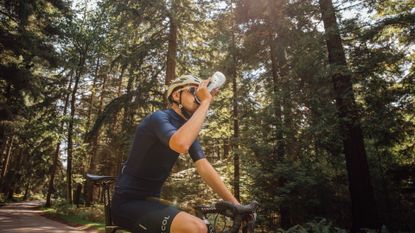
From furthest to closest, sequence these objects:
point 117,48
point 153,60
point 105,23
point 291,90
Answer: point 105,23, point 117,48, point 153,60, point 291,90

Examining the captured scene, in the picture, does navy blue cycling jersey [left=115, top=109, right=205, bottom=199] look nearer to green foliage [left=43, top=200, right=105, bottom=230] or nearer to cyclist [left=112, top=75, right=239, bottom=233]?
cyclist [left=112, top=75, right=239, bottom=233]

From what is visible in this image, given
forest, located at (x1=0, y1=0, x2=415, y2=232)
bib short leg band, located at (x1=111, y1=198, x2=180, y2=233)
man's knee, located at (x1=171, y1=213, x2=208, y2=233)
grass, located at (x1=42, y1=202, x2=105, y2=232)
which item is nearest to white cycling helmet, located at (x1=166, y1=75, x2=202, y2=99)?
bib short leg band, located at (x1=111, y1=198, x2=180, y2=233)

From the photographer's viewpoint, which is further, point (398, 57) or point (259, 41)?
point (259, 41)

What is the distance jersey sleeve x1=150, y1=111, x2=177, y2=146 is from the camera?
2.34 meters

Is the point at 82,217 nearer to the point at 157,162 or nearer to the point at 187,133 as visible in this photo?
the point at 157,162

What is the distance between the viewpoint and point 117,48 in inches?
880

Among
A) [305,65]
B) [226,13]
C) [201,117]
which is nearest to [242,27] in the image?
[226,13]

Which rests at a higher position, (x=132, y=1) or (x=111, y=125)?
(x=132, y=1)

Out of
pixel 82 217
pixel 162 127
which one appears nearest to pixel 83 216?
pixel 82 217

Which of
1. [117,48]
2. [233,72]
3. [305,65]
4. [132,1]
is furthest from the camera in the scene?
[117,48]

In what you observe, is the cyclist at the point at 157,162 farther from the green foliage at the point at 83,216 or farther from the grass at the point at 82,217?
the green foliage at the point at 83,216

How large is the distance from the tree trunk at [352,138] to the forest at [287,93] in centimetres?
3

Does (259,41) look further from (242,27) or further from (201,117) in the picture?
(201,117)

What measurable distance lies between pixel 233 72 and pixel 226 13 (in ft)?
13.2
